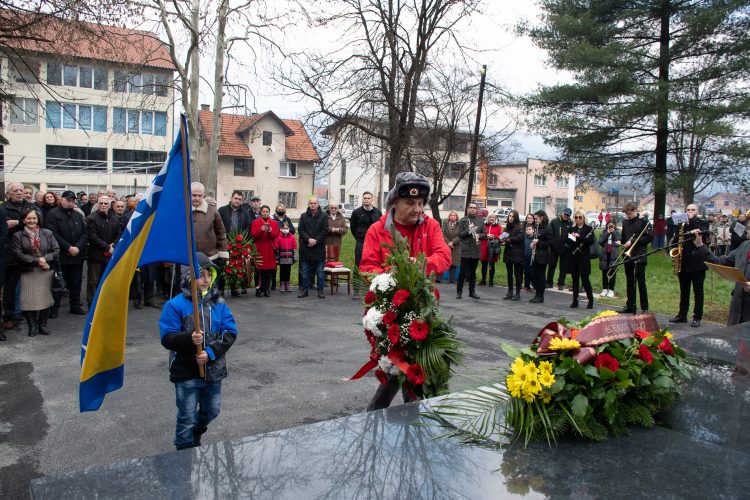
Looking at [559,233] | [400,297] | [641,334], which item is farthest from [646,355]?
[559,233]

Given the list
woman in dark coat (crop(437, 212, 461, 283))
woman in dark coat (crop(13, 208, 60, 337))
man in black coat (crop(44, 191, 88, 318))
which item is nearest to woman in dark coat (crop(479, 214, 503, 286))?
woman in dark coat (crop(437, 212, 461, 283))

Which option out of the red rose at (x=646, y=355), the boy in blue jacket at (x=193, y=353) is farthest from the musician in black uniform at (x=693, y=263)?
the boy in blue jacket at (x=193, y=353)

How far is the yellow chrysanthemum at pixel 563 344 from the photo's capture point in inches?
116

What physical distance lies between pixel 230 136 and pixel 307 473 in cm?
5507

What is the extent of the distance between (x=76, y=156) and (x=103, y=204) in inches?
1637

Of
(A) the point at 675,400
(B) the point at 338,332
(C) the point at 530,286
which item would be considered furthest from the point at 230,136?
(A) the point at 675,400

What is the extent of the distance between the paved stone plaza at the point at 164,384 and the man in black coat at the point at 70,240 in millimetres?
373

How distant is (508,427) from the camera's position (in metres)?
2.90

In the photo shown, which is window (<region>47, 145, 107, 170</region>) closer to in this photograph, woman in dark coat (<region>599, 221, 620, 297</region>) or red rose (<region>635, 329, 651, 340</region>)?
woman in dark coat (<region>599, 221, 620, 297</region>)

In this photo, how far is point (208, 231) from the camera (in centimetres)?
952

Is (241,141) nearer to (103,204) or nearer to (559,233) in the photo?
(559,233)

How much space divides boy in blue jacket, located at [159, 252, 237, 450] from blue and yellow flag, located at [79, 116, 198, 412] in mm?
499

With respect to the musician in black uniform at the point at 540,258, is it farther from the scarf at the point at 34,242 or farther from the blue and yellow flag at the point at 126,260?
the blue and yellow flag at the point at 126,260

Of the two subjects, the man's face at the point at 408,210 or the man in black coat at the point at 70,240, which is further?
the man in black coat at the point at 70,240
